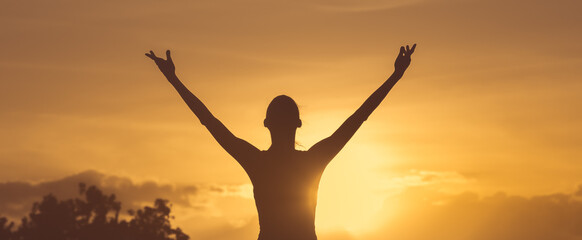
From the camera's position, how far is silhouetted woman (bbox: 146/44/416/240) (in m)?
10.8

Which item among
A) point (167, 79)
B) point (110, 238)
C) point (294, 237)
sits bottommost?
point (294, 237)

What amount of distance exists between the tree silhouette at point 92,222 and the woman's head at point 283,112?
10327 centimetres

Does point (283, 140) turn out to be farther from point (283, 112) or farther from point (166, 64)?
point (166, 64)

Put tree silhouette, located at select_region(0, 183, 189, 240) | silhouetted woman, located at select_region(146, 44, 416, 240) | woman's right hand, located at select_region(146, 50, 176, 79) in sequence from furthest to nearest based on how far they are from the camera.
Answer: tree silhouette, located at select_region(0, 183, 189, 240) < woman's right hand, located at select_region(146, 50, 176, 79) < silhouetted woman, located at select_region(146, 44, 416, 240)

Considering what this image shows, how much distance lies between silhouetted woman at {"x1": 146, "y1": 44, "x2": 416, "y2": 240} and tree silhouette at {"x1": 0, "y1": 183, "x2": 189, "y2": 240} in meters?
103

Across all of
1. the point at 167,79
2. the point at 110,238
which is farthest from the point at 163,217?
the point at 167,79

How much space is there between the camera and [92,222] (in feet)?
381

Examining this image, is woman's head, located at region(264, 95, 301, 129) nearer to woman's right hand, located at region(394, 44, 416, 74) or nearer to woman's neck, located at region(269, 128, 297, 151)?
woman's neck, located at region(269, 128, 297, 151)

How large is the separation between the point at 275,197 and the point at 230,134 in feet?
2.33

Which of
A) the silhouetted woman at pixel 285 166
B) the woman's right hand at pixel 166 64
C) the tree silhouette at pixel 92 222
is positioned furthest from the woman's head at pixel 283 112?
the tree silhouette at pixel 92 222

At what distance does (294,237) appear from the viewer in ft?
35.3

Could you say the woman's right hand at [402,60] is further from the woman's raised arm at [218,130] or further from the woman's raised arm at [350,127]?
the woman's raised arm at [218,130]

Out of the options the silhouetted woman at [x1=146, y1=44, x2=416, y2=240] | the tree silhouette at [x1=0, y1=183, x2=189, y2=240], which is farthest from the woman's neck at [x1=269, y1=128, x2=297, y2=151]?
the tree silhouette at [x1=0, y1=183, x2=189, y2=240]

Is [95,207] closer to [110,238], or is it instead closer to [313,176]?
[110,238]
